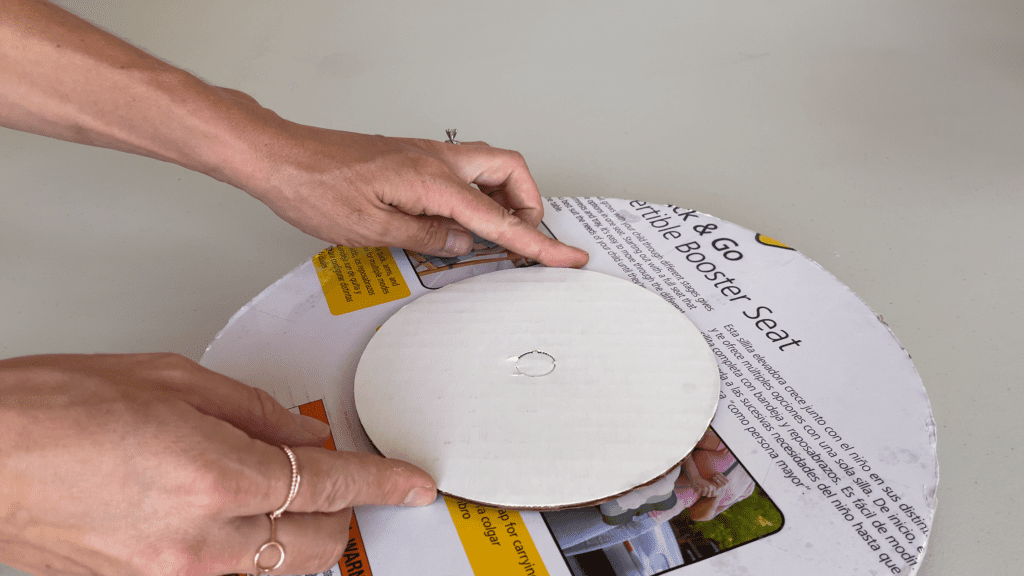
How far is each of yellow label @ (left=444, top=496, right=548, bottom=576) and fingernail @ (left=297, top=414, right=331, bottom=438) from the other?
0.17 meters

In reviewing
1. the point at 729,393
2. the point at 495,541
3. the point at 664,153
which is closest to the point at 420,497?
the point at 495,541

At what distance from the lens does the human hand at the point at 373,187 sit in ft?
3.49

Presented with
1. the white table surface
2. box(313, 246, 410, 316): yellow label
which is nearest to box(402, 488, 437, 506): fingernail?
box(313, 246, 410, 316): yellow label

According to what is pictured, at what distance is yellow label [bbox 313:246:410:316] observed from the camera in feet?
3.72

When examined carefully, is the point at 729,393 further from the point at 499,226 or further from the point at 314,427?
the point at 314,427

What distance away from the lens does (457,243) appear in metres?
1.19

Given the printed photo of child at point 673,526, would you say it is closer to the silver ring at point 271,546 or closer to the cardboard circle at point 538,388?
the cardboard circle at point 538,388

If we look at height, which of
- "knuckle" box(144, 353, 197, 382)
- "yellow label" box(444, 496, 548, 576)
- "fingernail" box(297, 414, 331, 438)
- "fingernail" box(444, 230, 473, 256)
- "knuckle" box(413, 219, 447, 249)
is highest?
"knuckle" box(144, 353, 197, 382)

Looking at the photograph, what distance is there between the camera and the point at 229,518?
65cm

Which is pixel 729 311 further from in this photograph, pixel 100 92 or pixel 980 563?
pixel 100 92

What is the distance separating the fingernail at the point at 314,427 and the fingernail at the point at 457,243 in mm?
415

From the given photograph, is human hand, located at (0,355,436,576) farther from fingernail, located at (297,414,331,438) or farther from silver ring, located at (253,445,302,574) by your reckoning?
fingernail, located at (297,414,331,438)

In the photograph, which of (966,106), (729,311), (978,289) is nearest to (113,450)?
(729,311)

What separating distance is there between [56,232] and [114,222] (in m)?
0.12
